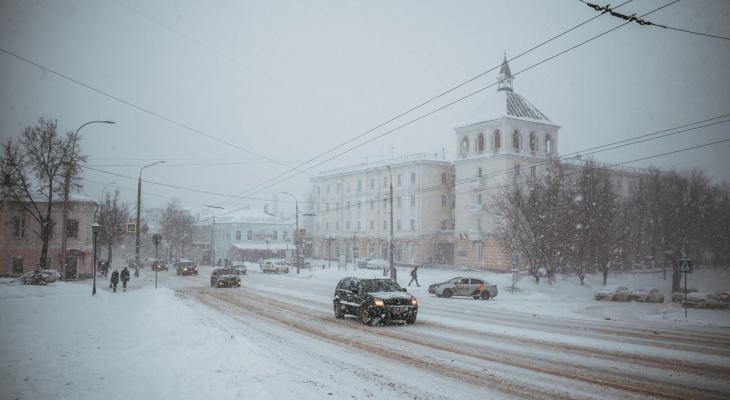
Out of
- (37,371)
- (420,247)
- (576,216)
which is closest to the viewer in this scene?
(37,371)

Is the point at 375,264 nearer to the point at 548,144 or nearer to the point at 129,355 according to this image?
the point at 548,144

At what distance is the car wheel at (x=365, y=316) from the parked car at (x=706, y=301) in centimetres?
2040

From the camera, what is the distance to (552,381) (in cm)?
837

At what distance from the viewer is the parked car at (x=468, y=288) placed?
2867cm

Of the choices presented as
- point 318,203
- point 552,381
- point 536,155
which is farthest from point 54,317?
point 318,203

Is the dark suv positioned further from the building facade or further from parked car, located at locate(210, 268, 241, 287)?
the building facade

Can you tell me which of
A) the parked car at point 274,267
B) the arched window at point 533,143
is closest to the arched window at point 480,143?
the arched window at point 533,143

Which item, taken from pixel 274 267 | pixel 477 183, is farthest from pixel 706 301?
pixel 274 267

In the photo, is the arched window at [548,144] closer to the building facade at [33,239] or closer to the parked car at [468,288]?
the parked car at [468,288]

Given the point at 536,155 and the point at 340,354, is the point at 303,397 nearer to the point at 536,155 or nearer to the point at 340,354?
the point at 340,354

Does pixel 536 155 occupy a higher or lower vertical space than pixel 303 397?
higher

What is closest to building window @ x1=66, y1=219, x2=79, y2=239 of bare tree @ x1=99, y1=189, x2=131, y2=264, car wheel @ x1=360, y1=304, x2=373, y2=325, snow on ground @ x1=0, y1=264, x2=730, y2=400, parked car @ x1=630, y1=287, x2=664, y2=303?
bare tree @ x1=99, y1=189, x2=131, y2=264

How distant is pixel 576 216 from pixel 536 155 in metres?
21.9

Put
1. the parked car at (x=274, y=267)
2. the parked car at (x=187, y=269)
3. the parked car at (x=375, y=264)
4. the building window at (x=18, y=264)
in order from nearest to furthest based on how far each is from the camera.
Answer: the building window at (x=18, y=264) → the parked car at (x=187, y=269) → the parked car at (x=274, y=267) → the parked car at (x=375, y=264)
